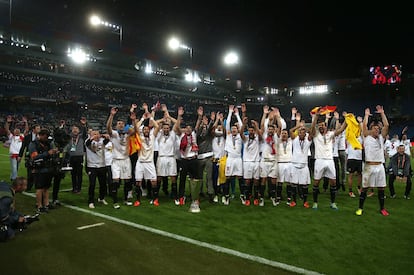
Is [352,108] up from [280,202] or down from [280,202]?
up

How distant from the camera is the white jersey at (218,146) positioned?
30.4 feet

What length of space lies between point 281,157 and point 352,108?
4616cm

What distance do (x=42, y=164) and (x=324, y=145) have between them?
6.83 meters

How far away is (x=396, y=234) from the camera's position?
20.3ft

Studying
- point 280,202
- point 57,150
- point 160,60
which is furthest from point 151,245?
point 160,60

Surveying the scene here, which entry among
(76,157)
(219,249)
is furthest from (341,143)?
(76,157)

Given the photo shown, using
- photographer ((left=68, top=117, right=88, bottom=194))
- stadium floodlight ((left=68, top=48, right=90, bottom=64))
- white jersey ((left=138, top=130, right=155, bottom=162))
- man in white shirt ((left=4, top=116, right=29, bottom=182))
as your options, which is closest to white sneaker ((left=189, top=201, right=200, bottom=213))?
white jersey ((left=138, top=130, right=155, bottom=162))

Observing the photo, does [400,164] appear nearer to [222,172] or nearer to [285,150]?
[285,150]

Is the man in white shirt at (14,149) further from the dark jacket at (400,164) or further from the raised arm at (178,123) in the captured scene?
the dark jacket at (400,164)

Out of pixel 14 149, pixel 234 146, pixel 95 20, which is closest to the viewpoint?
pixel 234 146

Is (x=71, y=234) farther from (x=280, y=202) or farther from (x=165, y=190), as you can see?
(x=280, y=202)

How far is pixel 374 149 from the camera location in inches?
299

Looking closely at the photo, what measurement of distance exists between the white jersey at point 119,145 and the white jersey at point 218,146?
2.57 metres

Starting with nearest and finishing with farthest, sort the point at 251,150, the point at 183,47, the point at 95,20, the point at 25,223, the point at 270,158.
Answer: the point at 25,223 → the point at 270,158 → the point at 251,150 → the point at 95,20 → the point at 183,47
